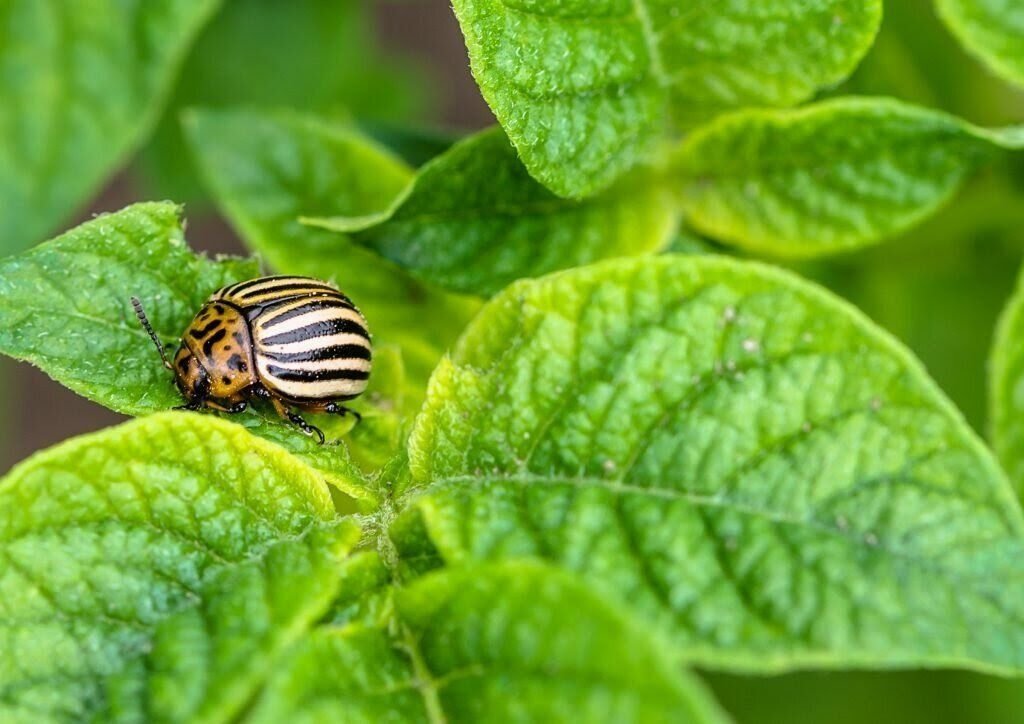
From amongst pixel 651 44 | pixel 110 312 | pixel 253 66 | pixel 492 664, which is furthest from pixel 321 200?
pixel 253 66

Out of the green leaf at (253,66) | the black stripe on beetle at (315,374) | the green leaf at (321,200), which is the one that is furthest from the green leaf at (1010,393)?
the green leaf at (253,66)

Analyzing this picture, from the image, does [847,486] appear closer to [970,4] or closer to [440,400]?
[440,400]

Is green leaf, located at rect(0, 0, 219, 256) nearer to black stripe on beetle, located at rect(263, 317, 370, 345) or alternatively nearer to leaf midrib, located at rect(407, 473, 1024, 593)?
black stripe on beetle, located at rect(263, 317, 370, 345)

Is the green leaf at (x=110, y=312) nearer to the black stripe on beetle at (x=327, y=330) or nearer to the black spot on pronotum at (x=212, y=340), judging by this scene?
the black spot on pronotum at (x=212, y=340)

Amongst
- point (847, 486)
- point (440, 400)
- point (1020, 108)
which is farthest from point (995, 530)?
point (1020, 108)

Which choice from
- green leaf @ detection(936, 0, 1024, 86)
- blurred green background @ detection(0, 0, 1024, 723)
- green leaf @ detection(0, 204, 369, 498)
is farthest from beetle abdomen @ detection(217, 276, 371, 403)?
green leaf @ detection(936, 0, 1024, 86)

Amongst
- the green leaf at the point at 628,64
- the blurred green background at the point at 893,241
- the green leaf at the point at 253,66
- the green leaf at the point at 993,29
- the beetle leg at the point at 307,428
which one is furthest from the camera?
the green leaf at the point at 253,66

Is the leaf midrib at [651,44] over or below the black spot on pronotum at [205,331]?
over
